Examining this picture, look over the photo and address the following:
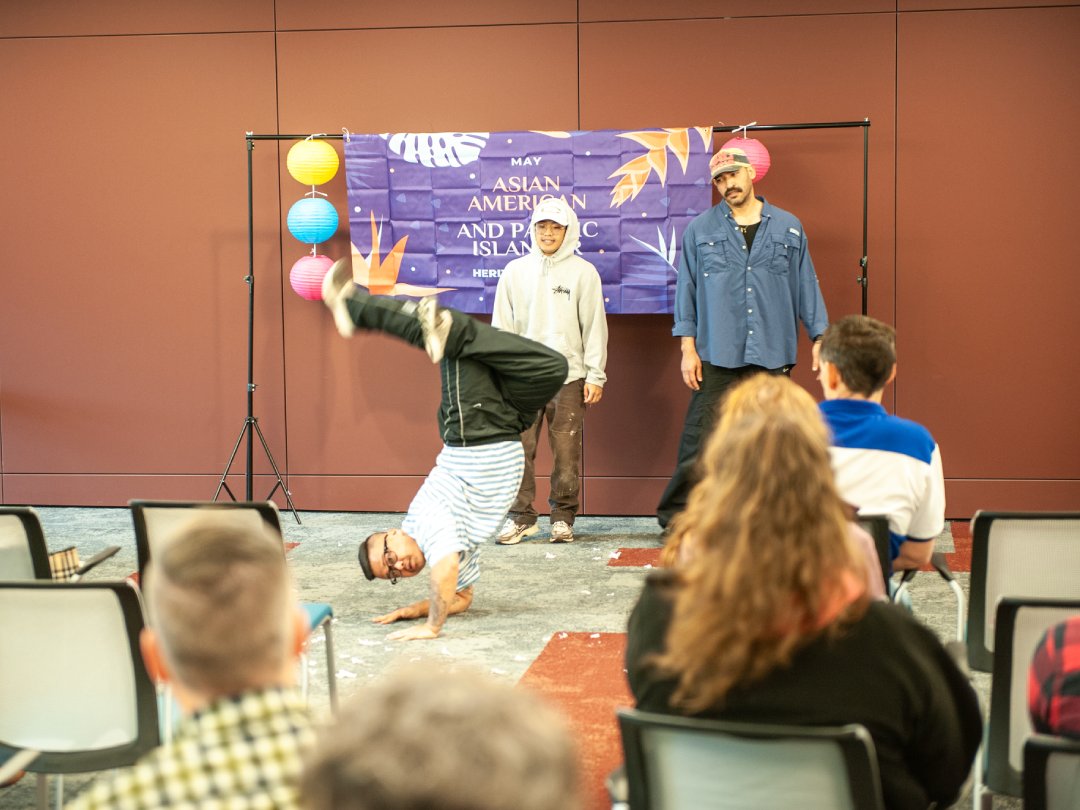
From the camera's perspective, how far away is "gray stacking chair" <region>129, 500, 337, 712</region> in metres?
3.22

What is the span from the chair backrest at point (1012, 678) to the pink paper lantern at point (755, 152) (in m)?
4.07

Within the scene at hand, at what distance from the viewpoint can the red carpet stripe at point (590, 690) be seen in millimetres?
3150

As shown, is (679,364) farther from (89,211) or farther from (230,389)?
(89,211)

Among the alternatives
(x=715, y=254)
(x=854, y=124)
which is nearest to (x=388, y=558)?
(x=715, y=254)

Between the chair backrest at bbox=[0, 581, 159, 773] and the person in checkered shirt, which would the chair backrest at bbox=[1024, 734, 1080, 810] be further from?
the chair backrest at bbox=[0, 581, 159, 773]

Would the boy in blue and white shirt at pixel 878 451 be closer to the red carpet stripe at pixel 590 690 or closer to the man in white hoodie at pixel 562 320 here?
the red carpet stripe at pixel 590 690

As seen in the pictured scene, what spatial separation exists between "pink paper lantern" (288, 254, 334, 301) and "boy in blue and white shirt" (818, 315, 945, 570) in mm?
3869

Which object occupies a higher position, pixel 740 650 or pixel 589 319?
pixel 589 319

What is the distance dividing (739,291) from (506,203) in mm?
1397

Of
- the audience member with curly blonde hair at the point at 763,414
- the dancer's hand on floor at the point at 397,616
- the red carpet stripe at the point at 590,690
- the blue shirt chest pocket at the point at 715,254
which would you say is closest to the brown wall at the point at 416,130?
the blue shirt chest pocket at the point at 715,254

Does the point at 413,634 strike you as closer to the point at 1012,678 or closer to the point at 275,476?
the point at 1012,678

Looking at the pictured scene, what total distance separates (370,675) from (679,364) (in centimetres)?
316

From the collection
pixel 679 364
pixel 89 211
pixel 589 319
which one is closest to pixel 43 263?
pixel 89 211

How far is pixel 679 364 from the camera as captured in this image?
6586 mm
